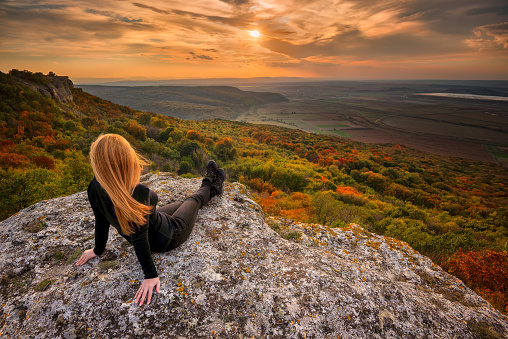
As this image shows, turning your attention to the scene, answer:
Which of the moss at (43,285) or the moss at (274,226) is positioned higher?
the moss at (43,285)

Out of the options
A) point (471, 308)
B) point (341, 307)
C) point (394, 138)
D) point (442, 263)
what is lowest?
point (394, 138)

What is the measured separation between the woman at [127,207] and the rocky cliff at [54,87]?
2744cm

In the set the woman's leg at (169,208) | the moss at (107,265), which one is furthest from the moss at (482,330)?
the moss at (107,265)

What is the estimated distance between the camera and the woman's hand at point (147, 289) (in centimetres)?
264

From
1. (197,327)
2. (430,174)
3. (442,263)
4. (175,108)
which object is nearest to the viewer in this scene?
(197,327)

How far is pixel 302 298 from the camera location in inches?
120

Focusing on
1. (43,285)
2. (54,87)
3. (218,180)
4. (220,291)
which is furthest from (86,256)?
(54,87)

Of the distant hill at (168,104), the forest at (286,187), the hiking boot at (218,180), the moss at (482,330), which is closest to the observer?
the moss at (482,330)

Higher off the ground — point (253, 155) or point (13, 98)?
point (13, 98)

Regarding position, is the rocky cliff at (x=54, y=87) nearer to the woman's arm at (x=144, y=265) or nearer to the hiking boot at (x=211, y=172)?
the hiking boot at (x=211, y=172)

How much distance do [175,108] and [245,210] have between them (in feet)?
433

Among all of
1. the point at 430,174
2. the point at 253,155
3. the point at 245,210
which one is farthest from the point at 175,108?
the point at 245,210

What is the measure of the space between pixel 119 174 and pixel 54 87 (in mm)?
30725

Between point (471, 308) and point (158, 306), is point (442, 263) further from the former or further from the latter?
point (158, 306)
